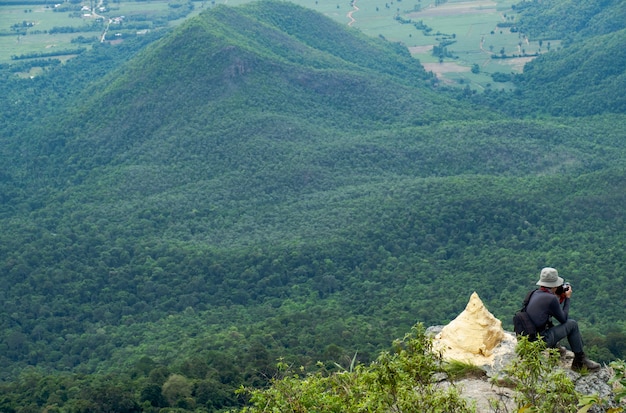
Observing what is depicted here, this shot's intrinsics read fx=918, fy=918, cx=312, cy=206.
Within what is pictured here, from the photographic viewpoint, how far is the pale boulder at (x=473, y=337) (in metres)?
→ 22.6

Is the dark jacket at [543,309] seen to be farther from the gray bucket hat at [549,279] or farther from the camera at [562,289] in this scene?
the camera at [562,289]

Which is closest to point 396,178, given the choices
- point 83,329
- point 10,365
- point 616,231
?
point 616,231

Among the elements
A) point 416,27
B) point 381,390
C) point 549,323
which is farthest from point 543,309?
point 416,27

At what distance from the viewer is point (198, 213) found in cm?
7688

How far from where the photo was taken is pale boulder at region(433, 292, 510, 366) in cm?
2259

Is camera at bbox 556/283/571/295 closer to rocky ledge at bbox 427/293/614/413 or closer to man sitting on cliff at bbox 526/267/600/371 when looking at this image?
man sitting on cliff at bbox 526/267/600/371

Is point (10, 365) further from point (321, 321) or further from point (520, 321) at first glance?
point (520, 321)

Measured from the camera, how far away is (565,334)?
68.4 ft

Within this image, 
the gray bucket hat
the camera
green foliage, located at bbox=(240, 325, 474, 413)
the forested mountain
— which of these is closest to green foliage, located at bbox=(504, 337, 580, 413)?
green foliage, located at bbox=(240, 325, 474, 413)

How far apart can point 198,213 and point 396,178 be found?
714 inches

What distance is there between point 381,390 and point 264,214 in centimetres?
5816

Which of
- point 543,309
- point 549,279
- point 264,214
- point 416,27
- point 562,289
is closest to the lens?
point 543,309

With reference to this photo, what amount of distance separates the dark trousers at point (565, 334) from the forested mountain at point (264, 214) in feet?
73.9

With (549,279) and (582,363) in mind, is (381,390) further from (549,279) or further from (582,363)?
(582,363)
